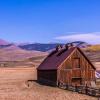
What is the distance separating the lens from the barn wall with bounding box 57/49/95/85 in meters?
47.4

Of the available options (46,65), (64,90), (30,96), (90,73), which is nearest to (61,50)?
(46,65)

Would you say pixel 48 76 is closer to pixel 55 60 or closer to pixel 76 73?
pixel 55 60

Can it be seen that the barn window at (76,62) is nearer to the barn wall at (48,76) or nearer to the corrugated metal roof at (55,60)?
the corrugated metal roof at (55,60)

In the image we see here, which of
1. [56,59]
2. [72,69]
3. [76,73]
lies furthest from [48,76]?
[76,73]

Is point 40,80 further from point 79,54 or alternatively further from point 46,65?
point 79,54

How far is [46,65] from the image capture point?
52344 millimetres

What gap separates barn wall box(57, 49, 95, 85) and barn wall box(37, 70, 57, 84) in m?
1.02

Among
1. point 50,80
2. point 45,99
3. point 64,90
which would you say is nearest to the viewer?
point 45,99

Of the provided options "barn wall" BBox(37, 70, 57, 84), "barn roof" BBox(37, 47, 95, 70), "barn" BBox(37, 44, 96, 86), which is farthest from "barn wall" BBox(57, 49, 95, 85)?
"barn wall" BBox(37, 70, 57, 84)

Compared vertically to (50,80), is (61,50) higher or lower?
higher

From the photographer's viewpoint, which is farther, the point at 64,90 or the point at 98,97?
the point at 64,90

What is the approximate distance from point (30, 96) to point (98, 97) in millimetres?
Answer: 6551

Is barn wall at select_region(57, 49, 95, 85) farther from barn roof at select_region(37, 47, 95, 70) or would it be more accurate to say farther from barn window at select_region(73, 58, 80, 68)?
barn roof at select_region(37, 47, 95, 70)

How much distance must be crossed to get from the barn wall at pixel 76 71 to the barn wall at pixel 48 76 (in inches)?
40.1
